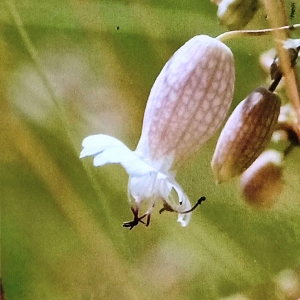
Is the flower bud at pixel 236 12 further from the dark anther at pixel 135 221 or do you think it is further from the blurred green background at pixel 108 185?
the dark anther at pixel 135 221

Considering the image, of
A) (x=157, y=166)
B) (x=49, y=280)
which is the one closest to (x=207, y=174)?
(x=157, y=166)

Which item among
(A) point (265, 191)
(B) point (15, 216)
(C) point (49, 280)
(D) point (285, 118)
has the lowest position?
(C) point (49, 280)

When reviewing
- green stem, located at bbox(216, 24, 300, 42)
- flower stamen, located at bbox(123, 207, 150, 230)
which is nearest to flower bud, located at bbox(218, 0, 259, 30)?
green stem, located at bbox(216, 24, 300, 42)

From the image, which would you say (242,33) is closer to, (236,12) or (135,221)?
(236,12)

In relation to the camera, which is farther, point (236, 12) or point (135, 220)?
point (135, 220)

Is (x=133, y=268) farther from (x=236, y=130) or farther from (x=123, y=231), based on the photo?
(x=236, y=130)

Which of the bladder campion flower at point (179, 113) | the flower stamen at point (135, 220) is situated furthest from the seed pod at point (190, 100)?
the flower stamen at point (135, 220)

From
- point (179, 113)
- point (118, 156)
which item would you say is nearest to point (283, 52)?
point (179, 113)
